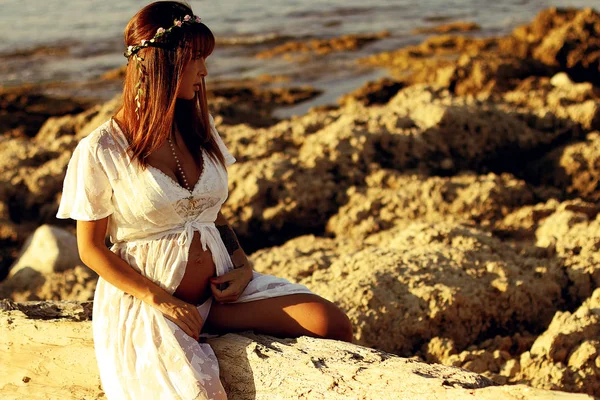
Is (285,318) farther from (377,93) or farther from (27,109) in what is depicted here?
(27,109)

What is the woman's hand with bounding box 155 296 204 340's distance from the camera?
2.83 meters

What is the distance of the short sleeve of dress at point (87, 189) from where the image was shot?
2.80 metres

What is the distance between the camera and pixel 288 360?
8.87 ft

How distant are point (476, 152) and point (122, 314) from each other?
157 inches

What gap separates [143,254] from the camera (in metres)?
2.95

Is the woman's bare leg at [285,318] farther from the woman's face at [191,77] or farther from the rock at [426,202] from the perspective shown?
the rock at [426,202]

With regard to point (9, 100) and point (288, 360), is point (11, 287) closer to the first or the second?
point (288, 360)

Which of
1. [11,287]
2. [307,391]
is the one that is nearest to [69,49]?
[11,287]

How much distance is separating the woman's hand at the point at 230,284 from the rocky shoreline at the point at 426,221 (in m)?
0.93

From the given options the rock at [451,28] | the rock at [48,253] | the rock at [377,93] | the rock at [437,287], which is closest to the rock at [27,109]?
the rock at [377,93]

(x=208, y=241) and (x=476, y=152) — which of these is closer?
(x=208, y=241)

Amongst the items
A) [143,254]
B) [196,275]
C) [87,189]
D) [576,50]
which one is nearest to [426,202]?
[196,275]

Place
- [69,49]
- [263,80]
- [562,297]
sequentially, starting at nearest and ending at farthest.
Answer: [562,297], [263,80], [69,49]

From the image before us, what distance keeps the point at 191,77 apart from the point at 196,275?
2.49 feet
